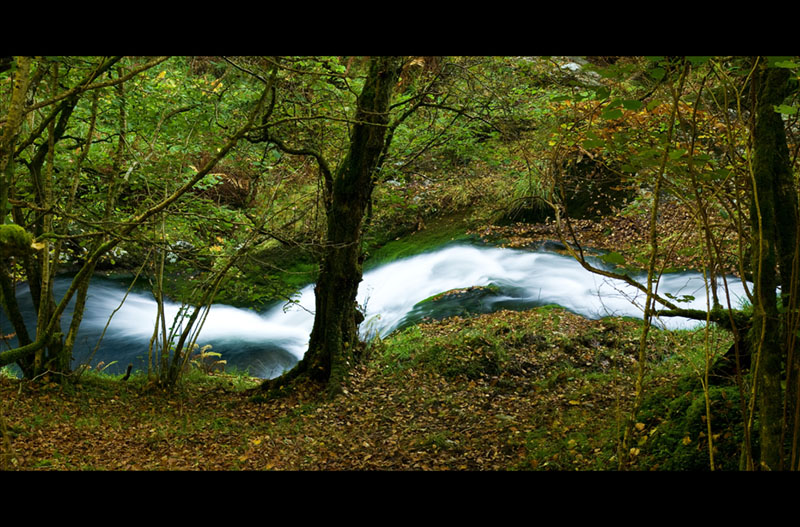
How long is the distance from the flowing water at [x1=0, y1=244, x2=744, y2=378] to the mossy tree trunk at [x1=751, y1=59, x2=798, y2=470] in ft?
18.1

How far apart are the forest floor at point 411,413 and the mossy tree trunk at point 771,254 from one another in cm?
118

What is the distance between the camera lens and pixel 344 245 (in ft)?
17.7

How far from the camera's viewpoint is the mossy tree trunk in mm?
1786

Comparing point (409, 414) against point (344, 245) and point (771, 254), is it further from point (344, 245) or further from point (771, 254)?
point (771, 254)

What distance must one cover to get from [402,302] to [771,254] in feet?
24.6

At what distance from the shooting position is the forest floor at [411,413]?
383cm

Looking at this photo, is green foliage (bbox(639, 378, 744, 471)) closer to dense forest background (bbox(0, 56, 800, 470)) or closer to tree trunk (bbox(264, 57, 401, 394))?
dense forest background (bbox(0, 56, 800, 470))

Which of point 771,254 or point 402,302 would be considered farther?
point 402,302

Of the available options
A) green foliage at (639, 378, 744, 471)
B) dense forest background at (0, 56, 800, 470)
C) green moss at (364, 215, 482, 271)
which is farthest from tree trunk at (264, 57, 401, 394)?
green moss at (364, 215, 482, 271)

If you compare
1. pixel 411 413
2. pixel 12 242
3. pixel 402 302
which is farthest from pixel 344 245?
pixel 402 302
